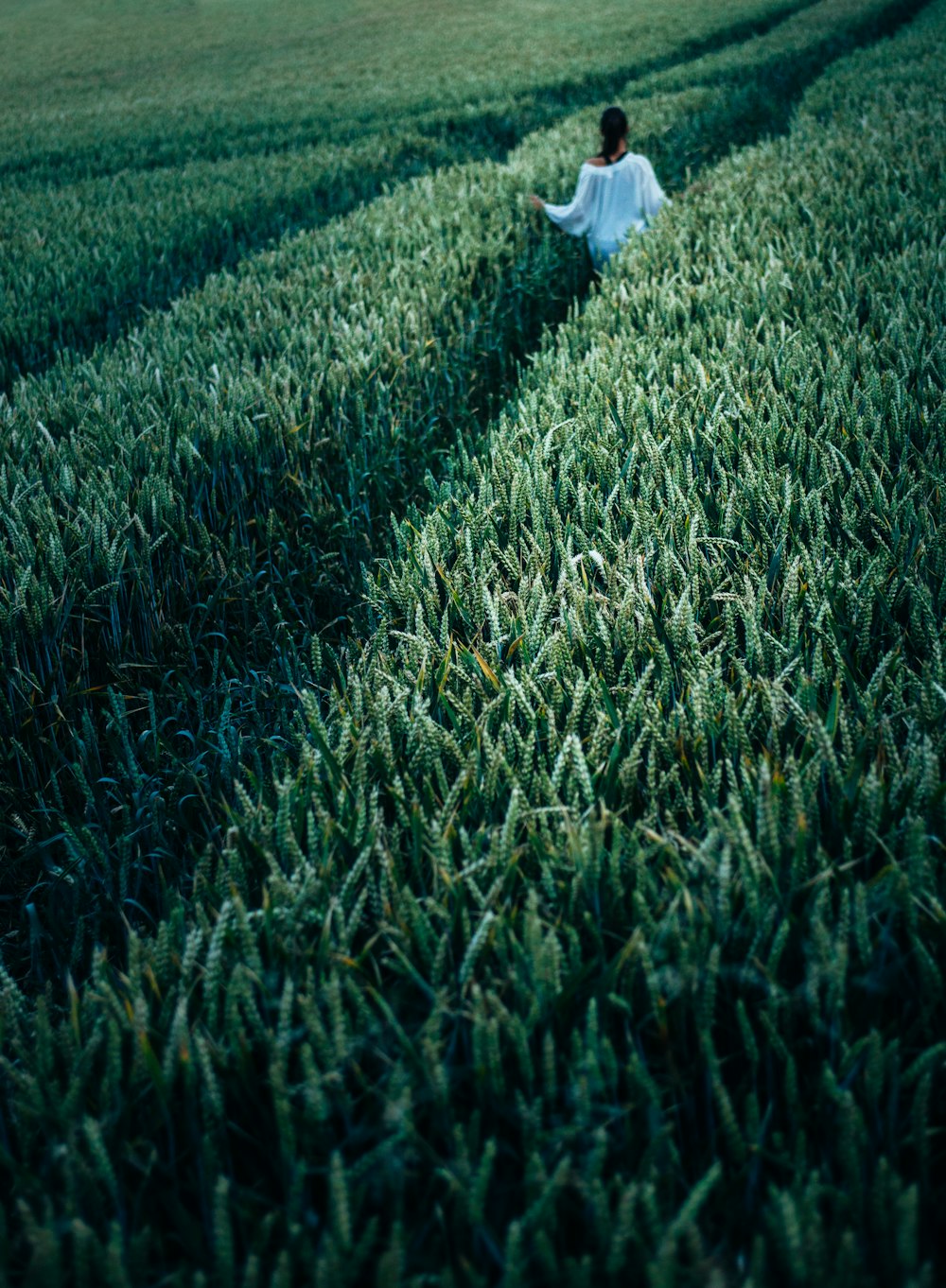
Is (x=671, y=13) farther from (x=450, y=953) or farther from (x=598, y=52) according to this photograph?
(x=450, y=953)

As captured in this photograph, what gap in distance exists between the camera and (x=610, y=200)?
19.1ft

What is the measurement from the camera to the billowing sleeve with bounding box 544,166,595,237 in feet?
19.0

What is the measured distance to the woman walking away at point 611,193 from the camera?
228 inches

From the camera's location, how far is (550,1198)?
0.74 m

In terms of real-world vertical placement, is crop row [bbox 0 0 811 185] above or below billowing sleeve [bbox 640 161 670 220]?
above

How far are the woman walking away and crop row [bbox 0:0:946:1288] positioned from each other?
4751mm

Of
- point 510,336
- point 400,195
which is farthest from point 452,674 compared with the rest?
point 400,195

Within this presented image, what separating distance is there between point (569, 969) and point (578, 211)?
594cm

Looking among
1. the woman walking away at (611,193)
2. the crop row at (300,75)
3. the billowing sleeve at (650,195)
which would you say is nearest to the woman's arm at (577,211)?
the woman walking away at (611,193)

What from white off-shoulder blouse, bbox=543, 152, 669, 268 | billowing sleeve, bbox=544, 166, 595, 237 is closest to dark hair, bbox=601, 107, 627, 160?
white off-shoulder blouse, bbox=543, 152, 669, 268

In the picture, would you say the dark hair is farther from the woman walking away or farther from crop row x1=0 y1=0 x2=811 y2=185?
crop row x1=0 y1=0 x2=811 y2=185

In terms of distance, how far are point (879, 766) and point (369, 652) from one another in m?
1.00

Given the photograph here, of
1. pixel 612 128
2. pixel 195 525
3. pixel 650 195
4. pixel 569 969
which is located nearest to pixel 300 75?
pixel 612 128

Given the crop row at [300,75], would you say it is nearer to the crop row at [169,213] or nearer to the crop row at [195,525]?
the crop row at [169,213]
